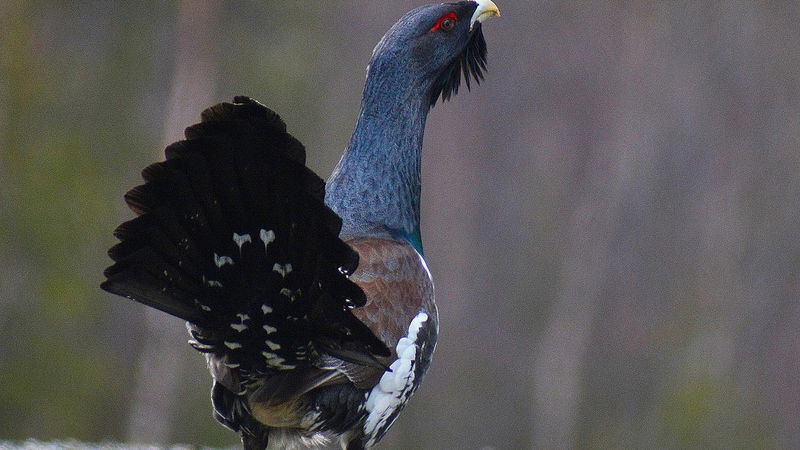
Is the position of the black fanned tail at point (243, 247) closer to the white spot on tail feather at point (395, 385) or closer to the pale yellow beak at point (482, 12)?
the white spot on tail feather at point (395, 385)

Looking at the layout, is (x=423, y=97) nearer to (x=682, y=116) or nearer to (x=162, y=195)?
(x=162, y=195)

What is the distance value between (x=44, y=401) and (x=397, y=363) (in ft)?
29.2

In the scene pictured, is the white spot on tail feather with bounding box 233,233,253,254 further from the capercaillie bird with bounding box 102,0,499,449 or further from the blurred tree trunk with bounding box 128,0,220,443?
the blurred tree trunk with bounding box 128,0,220,443

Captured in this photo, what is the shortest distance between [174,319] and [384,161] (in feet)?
29.7

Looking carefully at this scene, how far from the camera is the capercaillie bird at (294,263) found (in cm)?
370

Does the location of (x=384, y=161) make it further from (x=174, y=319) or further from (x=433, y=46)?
(x=174, y=319)

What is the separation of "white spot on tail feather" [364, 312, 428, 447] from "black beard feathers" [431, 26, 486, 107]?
133cm

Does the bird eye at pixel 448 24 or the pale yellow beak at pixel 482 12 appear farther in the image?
the pale yellow beak at pixel 482 12

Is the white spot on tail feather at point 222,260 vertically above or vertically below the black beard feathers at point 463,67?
below

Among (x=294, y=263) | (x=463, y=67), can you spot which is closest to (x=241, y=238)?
(x=294, y=263)

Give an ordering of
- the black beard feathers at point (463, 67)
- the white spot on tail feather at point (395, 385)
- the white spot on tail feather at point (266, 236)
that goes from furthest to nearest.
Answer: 1. the black beard feathers at point (463, 67)
2. the white spot on tail feather at point (395, 385)
3. the white spot on tail feather at point (266, 236)

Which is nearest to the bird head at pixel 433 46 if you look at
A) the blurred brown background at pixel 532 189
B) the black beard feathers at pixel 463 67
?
the black beard feathers at pixel 463 67

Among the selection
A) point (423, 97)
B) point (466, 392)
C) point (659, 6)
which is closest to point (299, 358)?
point (423, 97)

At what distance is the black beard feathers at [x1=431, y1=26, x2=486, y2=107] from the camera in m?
5.60
